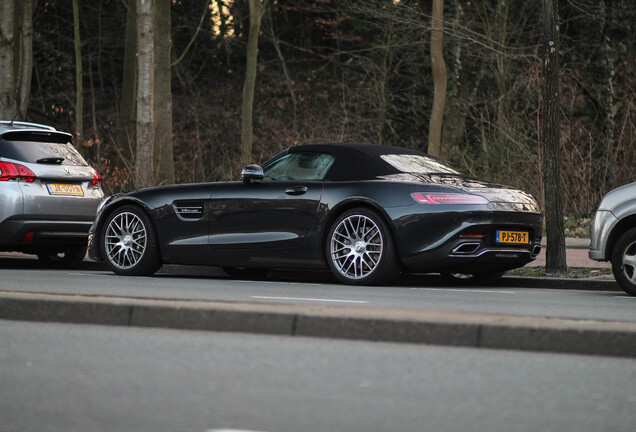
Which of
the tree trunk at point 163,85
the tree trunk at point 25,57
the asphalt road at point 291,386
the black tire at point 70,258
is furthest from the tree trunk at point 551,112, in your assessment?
the tree trunk at point 25,57

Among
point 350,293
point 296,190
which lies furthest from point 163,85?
point 350,293

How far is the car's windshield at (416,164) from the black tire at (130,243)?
275 centimetres

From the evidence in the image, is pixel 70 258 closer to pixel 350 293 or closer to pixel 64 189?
pixel 64 189

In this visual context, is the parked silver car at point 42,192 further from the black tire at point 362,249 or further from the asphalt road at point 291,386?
the asphalt road at point 291,386

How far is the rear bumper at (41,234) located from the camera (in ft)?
41.2

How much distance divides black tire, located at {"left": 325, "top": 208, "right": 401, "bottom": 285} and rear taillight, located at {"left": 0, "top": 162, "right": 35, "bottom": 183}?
13.2ft

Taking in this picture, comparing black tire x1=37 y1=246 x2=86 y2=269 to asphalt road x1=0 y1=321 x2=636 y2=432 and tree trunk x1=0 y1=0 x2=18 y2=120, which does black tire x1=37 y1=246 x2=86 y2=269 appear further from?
asphalt road x1=0 y1=321 x2=636 y2=432

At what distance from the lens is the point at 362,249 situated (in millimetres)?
10586

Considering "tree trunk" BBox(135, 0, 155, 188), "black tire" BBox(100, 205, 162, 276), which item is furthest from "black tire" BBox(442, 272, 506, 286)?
"tree trunk" BBox(135, 0, 155, 188)

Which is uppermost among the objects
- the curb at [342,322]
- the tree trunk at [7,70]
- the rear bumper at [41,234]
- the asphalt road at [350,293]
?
the tree trunk at [7,70]

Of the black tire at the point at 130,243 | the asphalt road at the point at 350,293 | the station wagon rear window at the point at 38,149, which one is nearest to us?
the asphalt road at the point at 350,293

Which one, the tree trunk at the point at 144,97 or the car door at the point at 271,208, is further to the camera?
the tree trunk at the point at 144,97

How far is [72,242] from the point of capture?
13.1 meters

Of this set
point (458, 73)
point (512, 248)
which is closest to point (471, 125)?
point (458, 73)
